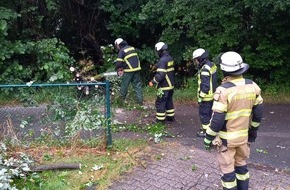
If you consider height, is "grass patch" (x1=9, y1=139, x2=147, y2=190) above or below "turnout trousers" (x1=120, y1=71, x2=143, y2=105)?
below

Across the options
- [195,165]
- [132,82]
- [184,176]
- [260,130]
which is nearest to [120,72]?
[132,82]

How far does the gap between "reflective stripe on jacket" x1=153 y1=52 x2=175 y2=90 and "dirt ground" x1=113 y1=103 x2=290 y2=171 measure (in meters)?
0.85

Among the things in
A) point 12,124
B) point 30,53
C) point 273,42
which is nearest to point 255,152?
point 12,124

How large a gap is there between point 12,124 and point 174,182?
280cm

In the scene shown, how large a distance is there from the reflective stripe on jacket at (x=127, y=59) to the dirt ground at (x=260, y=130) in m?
0.99

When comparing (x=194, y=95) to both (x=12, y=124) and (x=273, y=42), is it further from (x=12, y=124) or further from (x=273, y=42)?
(x=12, y=124)

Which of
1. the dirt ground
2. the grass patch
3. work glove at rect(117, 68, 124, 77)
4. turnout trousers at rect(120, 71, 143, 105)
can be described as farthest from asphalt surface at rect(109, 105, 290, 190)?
work glove at rect(117, 68, 124, 77)

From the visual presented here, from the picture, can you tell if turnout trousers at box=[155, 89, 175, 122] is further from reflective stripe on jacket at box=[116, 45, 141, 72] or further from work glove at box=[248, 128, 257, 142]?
work glove at box=[248, 128, 257, 142]

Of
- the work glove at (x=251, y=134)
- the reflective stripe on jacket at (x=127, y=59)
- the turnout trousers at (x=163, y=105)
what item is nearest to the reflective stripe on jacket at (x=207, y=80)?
the turnout trousers at (x=163, y=105)

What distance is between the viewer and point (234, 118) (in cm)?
441

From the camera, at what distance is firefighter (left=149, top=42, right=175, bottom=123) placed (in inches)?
302

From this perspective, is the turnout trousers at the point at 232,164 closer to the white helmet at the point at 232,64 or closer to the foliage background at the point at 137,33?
the white helmet at the point at 232,64

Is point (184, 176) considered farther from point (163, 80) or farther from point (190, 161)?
point (163, 80)

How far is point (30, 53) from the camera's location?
1188cm
